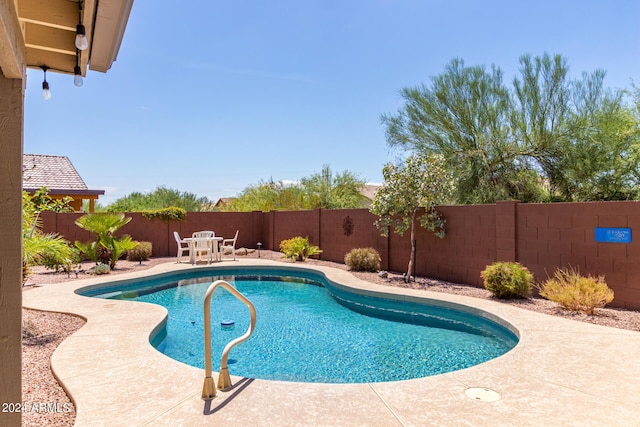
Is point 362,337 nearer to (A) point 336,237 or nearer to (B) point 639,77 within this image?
(A) point 336,237

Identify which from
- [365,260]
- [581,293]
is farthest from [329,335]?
[365,260]

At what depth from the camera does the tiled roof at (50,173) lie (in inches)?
630

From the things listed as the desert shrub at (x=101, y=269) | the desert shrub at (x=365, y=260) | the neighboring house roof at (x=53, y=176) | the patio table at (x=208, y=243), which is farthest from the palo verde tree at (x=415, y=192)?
the neighboring house roof at (x=53, y=176)

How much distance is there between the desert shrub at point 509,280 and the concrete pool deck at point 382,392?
200 cm

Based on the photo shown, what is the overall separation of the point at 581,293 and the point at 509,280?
117 centimetres

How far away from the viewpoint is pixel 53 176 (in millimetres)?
16891

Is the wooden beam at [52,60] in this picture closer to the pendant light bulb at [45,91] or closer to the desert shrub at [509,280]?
the pendant light bulb at [45,91]

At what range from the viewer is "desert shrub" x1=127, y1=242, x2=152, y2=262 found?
42.8 ft

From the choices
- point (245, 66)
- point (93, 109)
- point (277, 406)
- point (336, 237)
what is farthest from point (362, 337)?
point (93, 109)

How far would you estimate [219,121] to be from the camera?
62.8 ft

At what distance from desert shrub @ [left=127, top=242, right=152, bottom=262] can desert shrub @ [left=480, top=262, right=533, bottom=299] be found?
11.2 meters

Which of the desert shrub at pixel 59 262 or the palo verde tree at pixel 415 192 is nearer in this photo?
the palo verde tree at pixel 415 192

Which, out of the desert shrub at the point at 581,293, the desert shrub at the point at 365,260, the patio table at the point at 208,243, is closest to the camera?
the desert shrub at the point at 581,293

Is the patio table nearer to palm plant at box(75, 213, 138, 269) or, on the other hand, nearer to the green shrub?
palm plant at box(75, 213, 138, 269)
